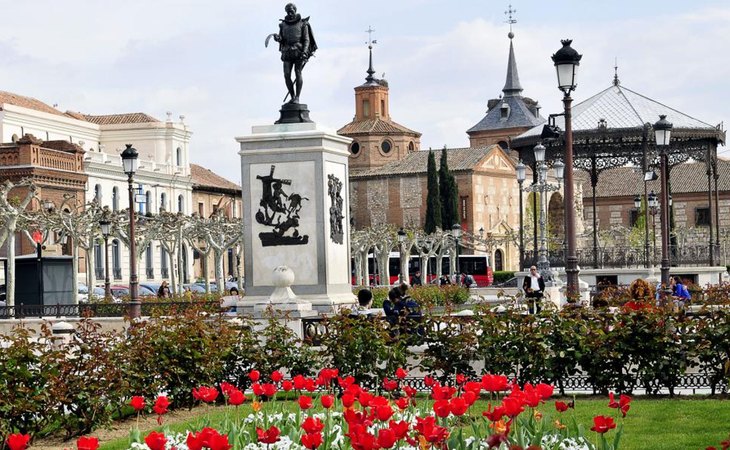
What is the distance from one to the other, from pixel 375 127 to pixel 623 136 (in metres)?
90.4

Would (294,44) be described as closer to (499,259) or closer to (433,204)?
(433,204)

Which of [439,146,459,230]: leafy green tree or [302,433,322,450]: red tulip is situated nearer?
[302,433,322,450]: red tulip

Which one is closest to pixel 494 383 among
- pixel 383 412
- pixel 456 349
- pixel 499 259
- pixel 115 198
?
pixel 383 412

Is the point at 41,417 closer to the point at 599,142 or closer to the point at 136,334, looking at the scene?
the point at 136,334

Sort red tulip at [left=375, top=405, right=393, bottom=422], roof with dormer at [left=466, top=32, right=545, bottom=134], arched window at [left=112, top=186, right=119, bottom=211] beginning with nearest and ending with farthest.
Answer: red tulip at [left=375, top=405, right=393, bottom=422] → arched window at [left=112, top=186, right=119, bottom=211] → roof with dormer at [left=466, top=32, right=545, bottom=134]

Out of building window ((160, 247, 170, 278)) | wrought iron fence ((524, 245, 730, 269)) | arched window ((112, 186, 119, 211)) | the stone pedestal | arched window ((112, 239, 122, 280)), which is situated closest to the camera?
the stone pedestal

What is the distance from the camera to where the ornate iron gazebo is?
3688 centimetres

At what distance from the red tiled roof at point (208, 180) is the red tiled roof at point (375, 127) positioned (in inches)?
1298

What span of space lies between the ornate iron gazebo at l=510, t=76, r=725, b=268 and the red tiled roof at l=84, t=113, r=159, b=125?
49205 mm

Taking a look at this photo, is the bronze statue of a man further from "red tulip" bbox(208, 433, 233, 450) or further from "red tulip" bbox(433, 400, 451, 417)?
"red tulip" bbox(208, 433, 233, 450)

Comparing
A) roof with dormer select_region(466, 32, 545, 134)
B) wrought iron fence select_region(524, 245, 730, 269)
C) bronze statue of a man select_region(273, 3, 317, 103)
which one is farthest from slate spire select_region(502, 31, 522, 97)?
bronze statue of a man select_region(273, 3, 317, 103)

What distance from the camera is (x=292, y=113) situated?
67.4 feet

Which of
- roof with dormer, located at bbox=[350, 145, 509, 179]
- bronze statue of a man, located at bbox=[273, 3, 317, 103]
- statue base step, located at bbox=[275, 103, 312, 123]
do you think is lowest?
statue base step, located at bbox=[275, 103, 312, 123]

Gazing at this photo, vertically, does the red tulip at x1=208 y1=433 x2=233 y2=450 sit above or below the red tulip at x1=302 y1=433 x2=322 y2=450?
above
